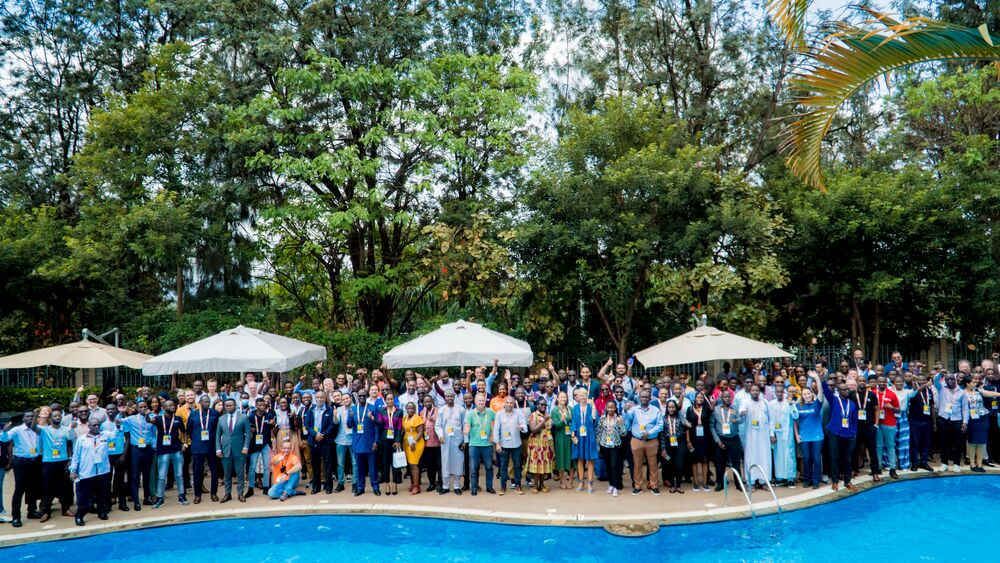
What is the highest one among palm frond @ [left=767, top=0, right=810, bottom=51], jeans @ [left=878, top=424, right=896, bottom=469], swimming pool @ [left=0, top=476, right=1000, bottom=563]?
palm frond @ [left=767, top=0, right=810, bottom=51]

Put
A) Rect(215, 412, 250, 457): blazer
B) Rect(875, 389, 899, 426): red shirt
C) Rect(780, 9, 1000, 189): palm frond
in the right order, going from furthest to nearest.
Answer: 1. Rect(875, 389, 899, 426): red shirt
2. Rect(215, 412, 250, 457): blazer
3. Rect(780, 9, 1000, 189): palm frond

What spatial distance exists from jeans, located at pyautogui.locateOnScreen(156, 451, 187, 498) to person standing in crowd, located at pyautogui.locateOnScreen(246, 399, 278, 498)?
3.29 feet

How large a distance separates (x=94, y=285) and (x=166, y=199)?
3.59 metres

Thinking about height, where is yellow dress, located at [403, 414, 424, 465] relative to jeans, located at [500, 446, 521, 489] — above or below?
above

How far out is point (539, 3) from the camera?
73.5 ft

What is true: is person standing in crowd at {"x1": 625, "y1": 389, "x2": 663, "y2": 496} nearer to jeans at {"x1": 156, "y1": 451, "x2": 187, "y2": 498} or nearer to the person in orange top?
the person in orange top

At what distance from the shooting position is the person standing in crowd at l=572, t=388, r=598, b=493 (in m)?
10.6

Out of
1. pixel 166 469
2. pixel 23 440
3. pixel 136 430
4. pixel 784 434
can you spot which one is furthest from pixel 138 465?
pixel 784 434

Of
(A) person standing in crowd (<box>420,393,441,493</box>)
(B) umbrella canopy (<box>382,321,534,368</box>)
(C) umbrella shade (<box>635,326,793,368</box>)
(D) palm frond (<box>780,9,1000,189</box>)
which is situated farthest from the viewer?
(C) umbrella shade (<box>635,326,793,368</box>)

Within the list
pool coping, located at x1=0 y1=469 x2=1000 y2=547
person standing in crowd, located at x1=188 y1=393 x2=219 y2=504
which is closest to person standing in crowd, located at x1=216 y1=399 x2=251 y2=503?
person standing in crowd, located at x1=188 y1=393 x2=219 y2=504

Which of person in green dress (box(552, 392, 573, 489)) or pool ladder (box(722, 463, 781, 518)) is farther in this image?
person in green dress (box(552, 392, 573, 489))

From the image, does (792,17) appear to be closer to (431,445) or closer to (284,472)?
(431,445)

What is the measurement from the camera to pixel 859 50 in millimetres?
5078

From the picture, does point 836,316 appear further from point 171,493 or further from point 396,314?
point 171,493
